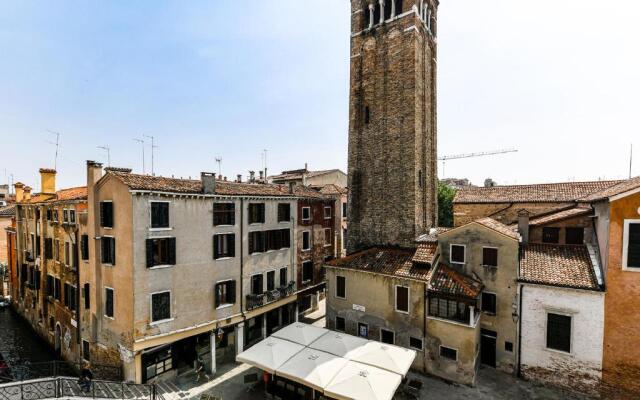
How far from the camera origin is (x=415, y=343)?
19062mm

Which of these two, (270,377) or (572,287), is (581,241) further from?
(270,377)

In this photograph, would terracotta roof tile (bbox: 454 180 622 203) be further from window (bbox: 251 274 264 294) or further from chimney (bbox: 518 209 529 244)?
window (bbox: 251 274 264 294)

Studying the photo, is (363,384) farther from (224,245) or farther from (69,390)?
(69,390)

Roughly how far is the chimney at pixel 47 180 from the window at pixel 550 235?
37285 millimetres

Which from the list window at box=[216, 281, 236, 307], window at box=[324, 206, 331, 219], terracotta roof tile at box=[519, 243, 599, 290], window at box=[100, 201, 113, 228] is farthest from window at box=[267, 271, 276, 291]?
terracotta roof tile at box=[519, 243, 599, 290]

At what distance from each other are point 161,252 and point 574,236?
2548 centimetres

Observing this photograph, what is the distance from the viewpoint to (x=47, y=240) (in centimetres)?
2373

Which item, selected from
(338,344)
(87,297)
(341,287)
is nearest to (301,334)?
(338,344)

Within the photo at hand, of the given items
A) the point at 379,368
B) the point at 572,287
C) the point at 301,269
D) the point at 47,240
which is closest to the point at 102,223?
the point at 47,240

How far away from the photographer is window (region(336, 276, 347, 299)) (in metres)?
21.9

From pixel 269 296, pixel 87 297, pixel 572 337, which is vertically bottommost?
pixel 572 337

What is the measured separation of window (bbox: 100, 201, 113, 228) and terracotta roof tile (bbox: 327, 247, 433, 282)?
14.0 meters

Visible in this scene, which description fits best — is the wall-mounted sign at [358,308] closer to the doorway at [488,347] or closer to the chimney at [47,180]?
the doorway at [488,347]

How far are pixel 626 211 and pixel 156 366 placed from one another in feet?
85.6
